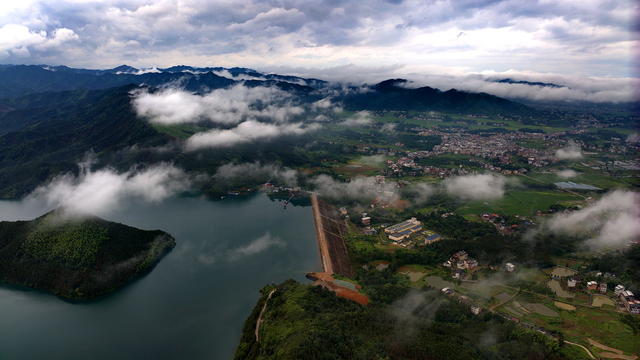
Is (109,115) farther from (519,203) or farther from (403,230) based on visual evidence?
(519,203)

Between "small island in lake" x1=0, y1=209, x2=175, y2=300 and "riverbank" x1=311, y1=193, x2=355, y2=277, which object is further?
"riverbank" x1=311, y1=193, x2=355, y2=277

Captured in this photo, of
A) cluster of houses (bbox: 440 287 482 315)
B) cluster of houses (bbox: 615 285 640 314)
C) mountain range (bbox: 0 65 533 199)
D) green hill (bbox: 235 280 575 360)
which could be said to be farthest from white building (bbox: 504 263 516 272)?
mountain range (bbox: 0 65 533 199)

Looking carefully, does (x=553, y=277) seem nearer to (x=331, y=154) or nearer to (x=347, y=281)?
(x=347, y=281)

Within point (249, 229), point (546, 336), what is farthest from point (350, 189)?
point (546, 336)

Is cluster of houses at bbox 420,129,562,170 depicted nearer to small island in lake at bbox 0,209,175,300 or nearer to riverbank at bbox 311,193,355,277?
riverbank at bbox 311,193,355,277

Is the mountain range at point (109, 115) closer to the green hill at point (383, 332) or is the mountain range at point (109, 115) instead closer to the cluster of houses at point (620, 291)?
the green hill at point (383, 332)

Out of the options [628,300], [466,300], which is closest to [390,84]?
[628,300]
